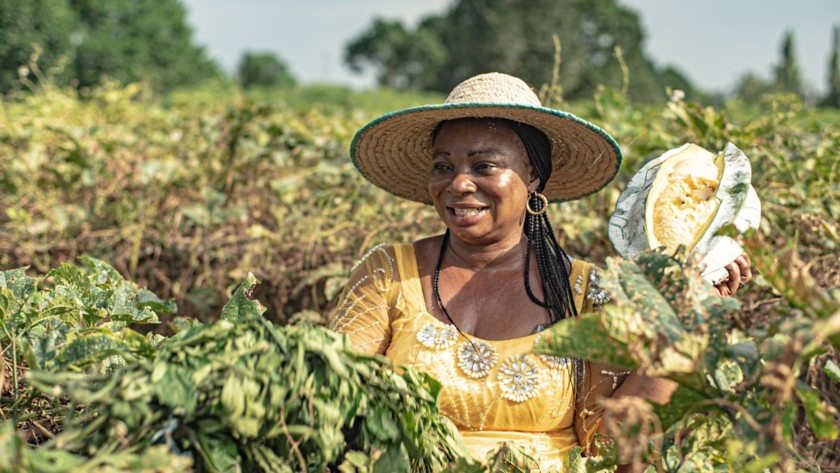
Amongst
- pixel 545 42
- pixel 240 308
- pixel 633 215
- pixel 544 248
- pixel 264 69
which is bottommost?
pixel 240 308

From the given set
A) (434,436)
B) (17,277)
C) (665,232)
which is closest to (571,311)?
(665,232)

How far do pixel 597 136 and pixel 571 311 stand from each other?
1.62 feet

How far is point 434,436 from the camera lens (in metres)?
1.44

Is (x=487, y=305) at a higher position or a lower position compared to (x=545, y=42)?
lower

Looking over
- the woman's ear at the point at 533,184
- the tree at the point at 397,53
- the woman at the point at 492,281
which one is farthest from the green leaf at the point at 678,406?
the tree at the point at 397,53

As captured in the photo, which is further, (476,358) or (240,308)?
(476,358)

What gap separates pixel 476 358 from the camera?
200 centimetres

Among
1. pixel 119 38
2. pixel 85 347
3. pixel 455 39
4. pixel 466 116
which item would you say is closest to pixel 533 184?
pixel 466 116

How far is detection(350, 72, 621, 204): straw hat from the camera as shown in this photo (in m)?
2.06

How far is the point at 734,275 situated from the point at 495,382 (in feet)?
2.07

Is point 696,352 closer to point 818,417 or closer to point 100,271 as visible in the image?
point 818,417

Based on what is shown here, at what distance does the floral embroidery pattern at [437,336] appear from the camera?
2.03m

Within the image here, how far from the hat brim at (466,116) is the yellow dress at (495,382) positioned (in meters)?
0.43

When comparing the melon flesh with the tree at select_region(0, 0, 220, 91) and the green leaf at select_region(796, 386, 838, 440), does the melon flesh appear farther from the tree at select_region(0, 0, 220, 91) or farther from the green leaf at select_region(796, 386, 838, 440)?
the tree at select_region(0, 0, 220, 91)
